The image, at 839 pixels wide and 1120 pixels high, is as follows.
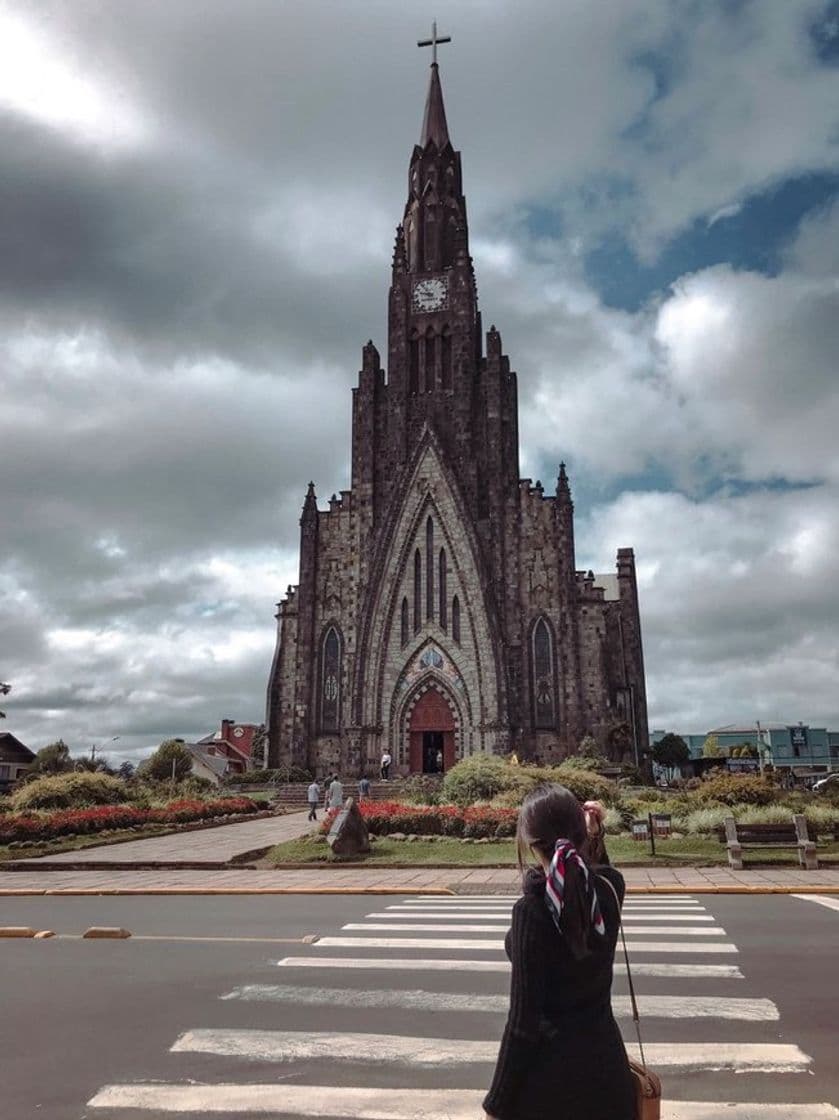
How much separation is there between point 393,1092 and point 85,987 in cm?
400

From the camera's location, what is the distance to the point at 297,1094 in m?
5.35

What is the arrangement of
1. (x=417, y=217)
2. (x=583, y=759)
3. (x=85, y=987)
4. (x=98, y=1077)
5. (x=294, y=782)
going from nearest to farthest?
(x=98, y=1077) < (x=85, y=987) < (x=583, y=759) < (x=294, y=782) < (x=417, y=217)

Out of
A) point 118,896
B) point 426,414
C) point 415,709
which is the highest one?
point 426,414

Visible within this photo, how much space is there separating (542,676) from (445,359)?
1834 cm

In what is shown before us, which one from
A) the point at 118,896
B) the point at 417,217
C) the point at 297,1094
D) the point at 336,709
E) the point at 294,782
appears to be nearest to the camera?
the point at 297,1094

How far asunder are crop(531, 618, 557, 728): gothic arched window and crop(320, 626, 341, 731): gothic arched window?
10.2 metres

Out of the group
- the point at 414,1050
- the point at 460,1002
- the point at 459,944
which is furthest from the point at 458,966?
the point at 414,1050

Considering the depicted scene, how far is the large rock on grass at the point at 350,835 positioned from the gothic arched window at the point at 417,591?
2717cm

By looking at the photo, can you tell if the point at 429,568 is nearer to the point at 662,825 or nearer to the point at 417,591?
the point at 417,591

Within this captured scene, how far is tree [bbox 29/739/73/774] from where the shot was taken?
170 feet

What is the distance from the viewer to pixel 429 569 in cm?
4731

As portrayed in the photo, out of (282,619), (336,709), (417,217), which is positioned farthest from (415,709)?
(417,217)

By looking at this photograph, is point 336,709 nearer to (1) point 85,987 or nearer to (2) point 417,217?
(2) point 417,217

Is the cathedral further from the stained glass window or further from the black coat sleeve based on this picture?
the black coat sleeve
